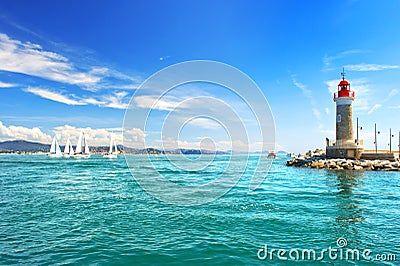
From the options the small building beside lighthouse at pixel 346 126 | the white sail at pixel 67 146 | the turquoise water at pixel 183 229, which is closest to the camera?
the turquoise water at pixel 183 229

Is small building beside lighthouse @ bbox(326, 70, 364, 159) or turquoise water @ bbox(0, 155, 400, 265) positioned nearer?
turquoise water @ bbox(0, 155, 400, 265)

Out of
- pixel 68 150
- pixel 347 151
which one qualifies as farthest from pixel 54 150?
pixel 347 151

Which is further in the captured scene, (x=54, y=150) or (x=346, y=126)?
(x=54, y=150)

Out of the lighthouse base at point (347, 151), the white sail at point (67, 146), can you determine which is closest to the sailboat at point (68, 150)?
the white sail at point (67, 146)

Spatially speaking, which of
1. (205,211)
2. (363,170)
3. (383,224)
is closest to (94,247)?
(205,211)

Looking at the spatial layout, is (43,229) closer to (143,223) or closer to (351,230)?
(143,223)

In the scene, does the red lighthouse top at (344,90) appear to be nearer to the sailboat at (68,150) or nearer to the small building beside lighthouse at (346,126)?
the small building beside lighthouse at (346,126)

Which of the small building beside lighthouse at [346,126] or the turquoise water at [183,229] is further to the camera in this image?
the small building beside lighthouse at [346,126]

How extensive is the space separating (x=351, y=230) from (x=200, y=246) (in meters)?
5.93

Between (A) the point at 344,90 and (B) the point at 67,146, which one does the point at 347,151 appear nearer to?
(A) the point at 344,90

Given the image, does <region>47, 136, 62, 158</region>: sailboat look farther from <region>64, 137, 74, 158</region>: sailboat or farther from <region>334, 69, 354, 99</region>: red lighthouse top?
<region>334, 69, 354, 99</region>: red lighthouse top

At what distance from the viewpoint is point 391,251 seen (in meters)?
8.27

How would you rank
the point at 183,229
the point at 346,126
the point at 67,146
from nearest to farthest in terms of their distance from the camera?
the point at 183,229 → the point at 346,126 → the point at 67,146

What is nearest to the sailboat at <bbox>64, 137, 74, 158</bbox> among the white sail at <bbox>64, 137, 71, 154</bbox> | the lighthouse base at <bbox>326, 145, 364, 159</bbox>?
the white sail at <bbox>64, 137, 71, 154</bbox>
